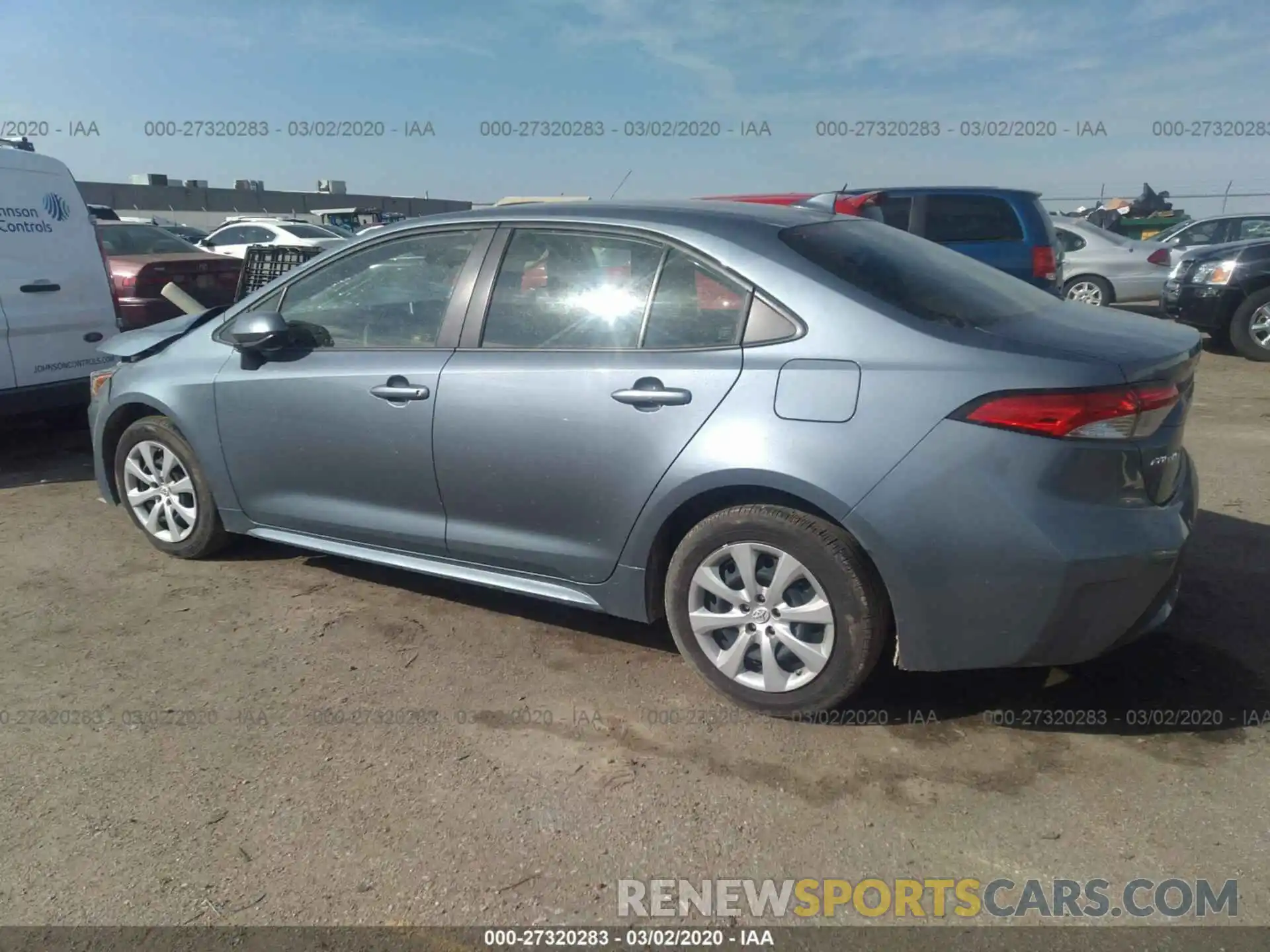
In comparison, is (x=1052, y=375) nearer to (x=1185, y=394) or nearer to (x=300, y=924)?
(x=1185, y=394)

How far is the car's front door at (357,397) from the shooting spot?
12.1ft

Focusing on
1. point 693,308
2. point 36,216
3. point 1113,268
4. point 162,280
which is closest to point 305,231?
point 162,280

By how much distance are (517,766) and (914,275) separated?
6.63 ft

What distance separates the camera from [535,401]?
11.0ft

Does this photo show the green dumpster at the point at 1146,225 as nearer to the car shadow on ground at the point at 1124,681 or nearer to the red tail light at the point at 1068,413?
the car shadow on ground at the point at 1124,681

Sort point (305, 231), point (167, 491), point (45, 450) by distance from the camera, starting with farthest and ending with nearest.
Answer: point (305, 231) → point (45, 450) → point (167, 491)

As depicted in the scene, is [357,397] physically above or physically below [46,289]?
below

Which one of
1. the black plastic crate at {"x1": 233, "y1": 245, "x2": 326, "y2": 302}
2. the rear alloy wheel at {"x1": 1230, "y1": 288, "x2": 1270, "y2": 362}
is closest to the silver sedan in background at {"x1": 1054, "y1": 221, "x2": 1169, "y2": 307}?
the rear alloy wheel at {"x1": 1230, "y1": 288, "x2": 1270, "y2": 362}

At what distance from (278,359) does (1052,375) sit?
2.94 meters

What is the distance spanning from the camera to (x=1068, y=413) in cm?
267

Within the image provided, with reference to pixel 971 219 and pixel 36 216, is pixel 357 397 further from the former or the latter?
pixel 971 219

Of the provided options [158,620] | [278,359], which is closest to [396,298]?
[278,359]

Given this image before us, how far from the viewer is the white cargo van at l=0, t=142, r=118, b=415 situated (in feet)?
19.7

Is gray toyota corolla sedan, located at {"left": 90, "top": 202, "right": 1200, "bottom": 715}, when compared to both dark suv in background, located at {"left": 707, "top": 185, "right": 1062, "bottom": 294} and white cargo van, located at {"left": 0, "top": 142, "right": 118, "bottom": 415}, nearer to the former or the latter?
white cargo van, located at {"left": 0, "top": 142, "right": 118, "bottom": 415}
